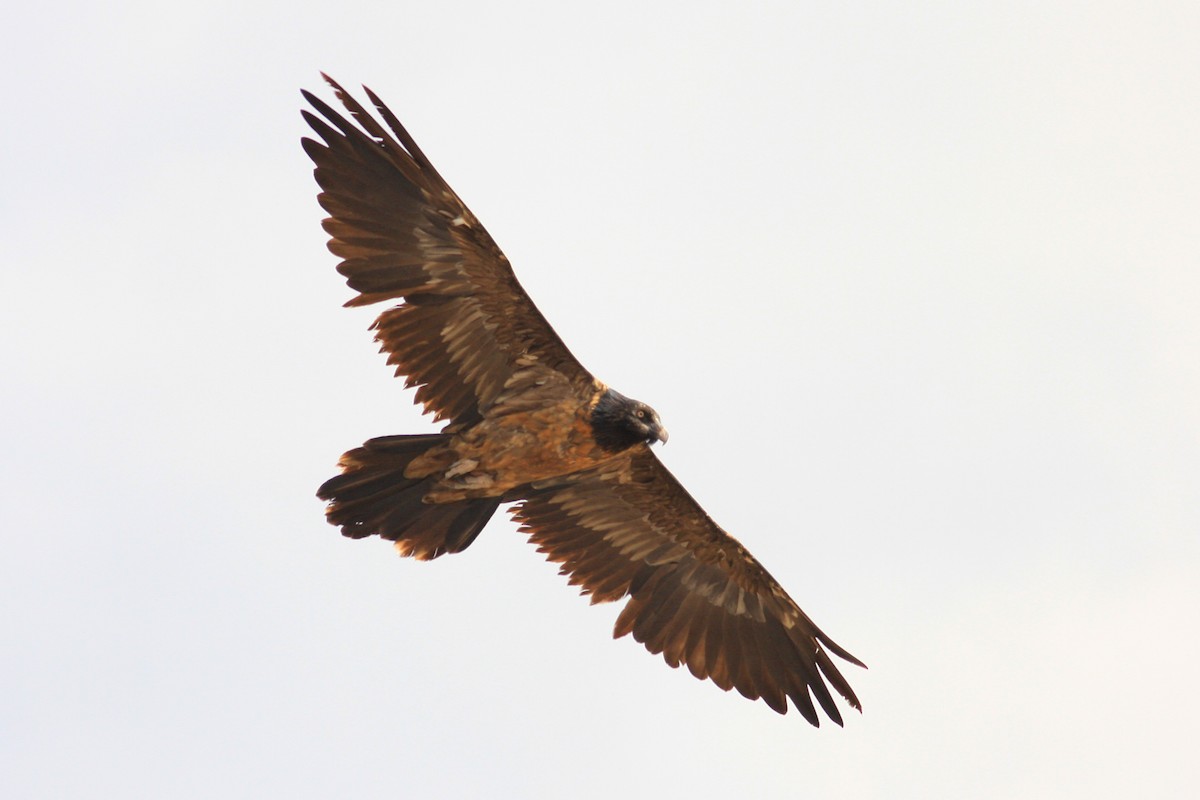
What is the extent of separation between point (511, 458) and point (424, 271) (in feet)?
5.50

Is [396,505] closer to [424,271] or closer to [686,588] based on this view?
[424,271]

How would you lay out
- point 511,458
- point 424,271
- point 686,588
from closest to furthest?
point 424,271
point 511,458
point 686,588

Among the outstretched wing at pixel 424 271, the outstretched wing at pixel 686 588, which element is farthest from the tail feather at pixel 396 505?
the outstretched wing at pixel 686 588

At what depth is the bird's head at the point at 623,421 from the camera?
13.5 m

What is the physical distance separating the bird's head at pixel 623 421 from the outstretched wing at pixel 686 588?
3.98ft

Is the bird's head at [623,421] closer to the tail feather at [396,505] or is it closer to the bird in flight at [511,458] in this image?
the bird in flight at [511,458]

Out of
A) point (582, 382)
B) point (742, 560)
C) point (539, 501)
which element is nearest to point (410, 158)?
point (582, 382)

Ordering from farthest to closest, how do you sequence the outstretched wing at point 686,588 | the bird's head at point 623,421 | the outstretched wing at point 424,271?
the outstretched wing at point 686,588
the bird's head at point 623,421
the outstretched wing at point 424,271

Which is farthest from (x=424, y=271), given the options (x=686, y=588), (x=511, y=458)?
(x=686, y=588)

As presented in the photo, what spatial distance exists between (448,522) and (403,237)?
2.34 meters

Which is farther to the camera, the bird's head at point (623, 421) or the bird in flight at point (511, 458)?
the bird's head at point (623, 421)

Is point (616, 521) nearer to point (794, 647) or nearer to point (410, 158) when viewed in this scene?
point (794, 647)

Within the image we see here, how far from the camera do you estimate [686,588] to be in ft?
49.7

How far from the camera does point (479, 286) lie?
43.5 feet
